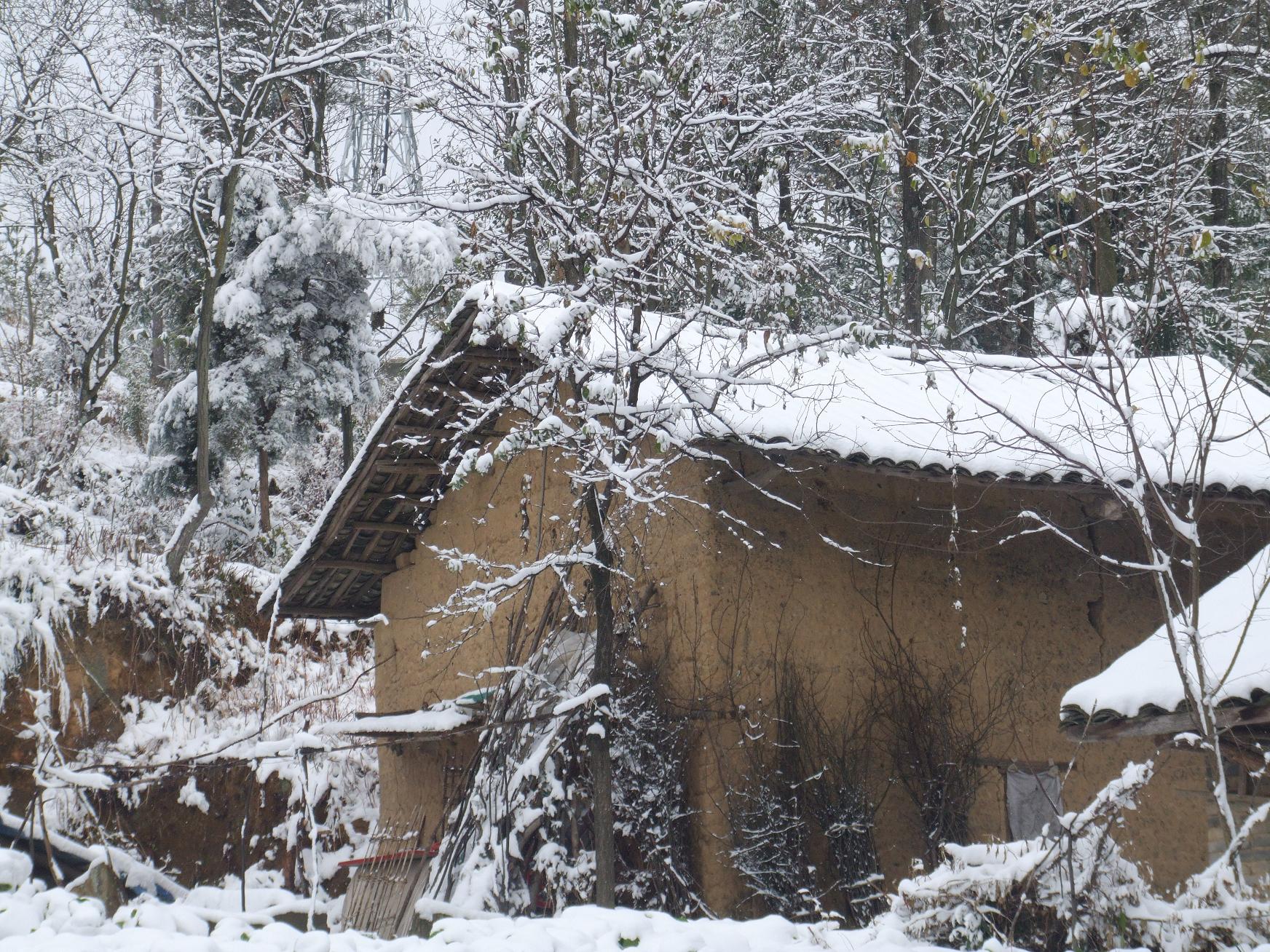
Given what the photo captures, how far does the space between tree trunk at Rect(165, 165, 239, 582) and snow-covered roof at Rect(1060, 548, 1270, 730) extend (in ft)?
32.6

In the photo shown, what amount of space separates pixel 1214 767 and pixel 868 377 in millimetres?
4241

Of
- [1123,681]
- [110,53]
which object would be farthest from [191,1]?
[1123,681]

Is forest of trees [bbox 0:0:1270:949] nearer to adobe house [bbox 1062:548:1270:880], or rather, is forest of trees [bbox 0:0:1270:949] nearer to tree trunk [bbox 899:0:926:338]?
tree trunk [bbox 899:0:926:338]

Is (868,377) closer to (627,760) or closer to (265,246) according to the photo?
(627,760)

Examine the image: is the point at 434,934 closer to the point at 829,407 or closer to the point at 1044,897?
the point at 1044,897

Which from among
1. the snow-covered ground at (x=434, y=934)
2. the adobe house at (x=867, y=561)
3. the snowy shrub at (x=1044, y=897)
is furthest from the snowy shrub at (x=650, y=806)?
the snowy shrub at (x=1044, y=897)

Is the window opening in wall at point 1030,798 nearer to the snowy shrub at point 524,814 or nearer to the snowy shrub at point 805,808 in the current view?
the snowy shrub at point 805,808

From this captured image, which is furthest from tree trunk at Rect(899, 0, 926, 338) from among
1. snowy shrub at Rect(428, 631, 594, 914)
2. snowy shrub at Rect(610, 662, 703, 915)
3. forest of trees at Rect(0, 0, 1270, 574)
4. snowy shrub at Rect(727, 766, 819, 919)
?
snowy shrub at Rect(428, 631, 594, 914)

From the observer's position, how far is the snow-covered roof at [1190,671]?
13.6 ft

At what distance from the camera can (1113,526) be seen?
24.3 feet

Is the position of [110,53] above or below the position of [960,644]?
above

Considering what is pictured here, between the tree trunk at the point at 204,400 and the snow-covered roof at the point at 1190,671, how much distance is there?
993cm

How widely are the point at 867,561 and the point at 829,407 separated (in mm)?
Answer: 949

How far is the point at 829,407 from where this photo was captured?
22.2 ft
